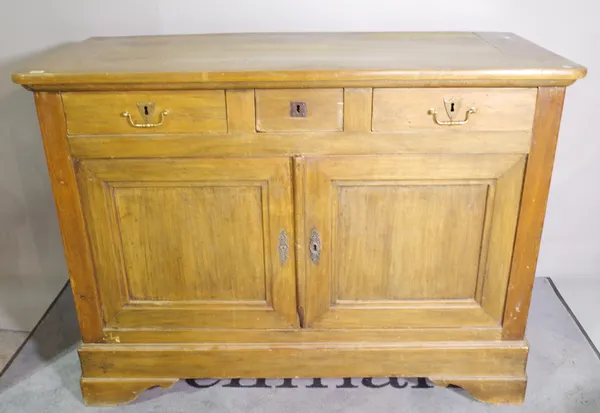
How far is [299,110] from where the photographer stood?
128 cm

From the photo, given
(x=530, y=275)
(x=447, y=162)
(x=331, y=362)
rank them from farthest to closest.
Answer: (x=331, y=362) → (x=530, y=275) → (x=447, y=162)

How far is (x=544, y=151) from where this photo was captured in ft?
4.30

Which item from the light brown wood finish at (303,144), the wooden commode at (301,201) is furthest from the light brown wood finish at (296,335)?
the light brown wood finish at (303,144)

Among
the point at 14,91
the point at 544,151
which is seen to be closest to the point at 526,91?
the point at 544,151

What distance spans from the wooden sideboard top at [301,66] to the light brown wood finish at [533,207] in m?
0.06

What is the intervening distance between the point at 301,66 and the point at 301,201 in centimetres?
32

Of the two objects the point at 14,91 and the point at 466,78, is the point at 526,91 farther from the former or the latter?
the point at 14,91

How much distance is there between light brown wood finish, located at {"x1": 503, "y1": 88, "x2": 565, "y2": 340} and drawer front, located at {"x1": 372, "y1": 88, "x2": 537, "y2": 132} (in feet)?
0.11

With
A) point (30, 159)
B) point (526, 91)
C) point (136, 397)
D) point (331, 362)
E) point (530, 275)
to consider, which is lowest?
point (136, 397)

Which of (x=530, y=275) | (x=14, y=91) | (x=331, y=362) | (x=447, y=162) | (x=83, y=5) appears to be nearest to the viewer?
(x=447, y=162)

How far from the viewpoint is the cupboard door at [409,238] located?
1.34 meters

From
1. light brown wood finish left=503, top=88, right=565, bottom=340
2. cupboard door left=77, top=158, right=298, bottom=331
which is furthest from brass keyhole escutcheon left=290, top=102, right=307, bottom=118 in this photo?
light brown wood finish left=503, top=88, right=565, bottom=340

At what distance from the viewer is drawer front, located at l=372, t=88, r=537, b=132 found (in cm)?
126

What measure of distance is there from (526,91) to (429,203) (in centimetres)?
33
